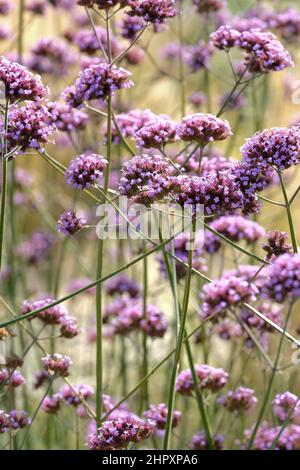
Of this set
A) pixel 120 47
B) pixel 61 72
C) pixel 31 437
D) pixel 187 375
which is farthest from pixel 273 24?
pixel 31 437

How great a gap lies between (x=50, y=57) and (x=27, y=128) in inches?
95.8

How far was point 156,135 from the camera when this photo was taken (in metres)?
2.73

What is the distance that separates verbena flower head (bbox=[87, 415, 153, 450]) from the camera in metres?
2.28

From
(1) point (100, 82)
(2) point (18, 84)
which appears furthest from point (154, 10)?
(2) point (18, 84)

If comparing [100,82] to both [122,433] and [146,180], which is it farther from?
[122,433]

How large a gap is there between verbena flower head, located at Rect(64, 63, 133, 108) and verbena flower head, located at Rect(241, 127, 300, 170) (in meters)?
0.57

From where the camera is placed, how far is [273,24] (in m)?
4.34

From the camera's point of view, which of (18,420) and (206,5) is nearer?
(18,420)

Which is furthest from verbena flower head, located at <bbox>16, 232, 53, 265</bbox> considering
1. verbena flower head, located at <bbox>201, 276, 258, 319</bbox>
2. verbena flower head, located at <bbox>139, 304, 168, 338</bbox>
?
verbena flower head, located at <bbox>201, 276, 258, 319</bbox>

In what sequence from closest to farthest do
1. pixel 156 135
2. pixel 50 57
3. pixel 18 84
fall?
pixel 18 84, pixel 156 135, pixel 50 57

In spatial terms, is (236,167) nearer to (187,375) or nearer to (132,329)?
(187,375)

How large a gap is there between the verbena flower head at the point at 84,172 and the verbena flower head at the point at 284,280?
0.79m

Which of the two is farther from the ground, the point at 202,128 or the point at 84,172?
the point at 202,128
